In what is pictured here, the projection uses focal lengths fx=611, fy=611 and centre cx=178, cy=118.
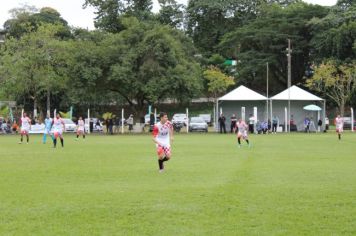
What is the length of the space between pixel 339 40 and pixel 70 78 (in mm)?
30098

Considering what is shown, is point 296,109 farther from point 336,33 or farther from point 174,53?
point 336,33

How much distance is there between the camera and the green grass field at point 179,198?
29.8 ft

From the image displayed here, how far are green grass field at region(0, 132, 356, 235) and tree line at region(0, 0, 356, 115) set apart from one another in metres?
33.0

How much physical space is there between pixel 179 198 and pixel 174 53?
42158 mm

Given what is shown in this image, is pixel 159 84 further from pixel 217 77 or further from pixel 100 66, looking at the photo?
pixel 217 77

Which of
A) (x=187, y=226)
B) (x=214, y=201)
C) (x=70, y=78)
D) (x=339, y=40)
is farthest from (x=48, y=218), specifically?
(x=339, y=40)

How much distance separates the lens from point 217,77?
74.6m

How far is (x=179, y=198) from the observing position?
474 inches

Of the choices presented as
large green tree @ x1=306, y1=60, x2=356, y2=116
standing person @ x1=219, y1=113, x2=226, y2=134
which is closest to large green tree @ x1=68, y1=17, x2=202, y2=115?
standing person @ x1=219, y1=113, x2=226, y2=134

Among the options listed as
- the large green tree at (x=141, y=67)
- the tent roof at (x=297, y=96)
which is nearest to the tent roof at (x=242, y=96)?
the tent roof at (x=297, y=96)

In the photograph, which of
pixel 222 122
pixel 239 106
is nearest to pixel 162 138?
pixel 222 122

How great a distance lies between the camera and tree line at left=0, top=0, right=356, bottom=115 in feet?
174

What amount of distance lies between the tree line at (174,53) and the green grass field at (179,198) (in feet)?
108

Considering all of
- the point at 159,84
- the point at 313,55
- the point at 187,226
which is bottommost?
the point at 187,226
